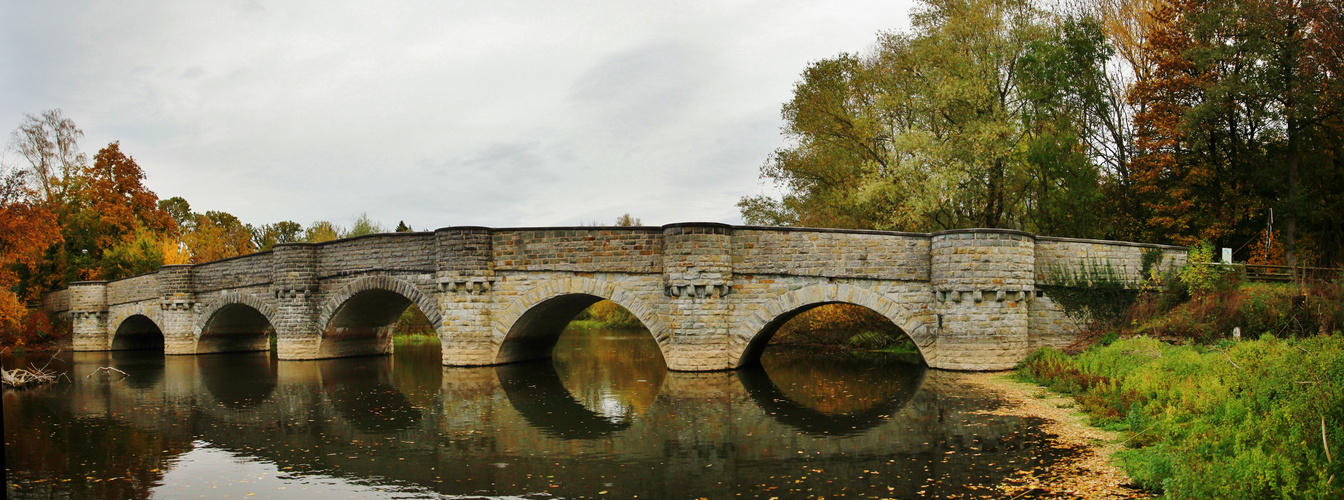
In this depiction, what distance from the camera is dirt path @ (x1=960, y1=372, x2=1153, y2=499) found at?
817cm

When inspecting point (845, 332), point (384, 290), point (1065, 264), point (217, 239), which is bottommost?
point (845, 332)

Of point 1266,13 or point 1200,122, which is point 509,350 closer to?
point 1200,122

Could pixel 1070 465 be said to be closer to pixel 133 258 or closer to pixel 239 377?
pixel 239 377

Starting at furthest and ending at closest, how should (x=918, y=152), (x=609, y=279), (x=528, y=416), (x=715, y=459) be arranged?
1. (x=918, y=152)
2. (x=609, y=279)
3. (x=528, y=416)
4. (x=715, y=459)

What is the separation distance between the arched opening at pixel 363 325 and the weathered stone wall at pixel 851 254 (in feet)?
37.7

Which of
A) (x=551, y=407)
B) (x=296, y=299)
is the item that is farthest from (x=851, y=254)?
(x=296, y=299)

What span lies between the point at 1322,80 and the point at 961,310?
11.8m

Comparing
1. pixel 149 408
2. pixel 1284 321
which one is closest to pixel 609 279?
pixel 149 408

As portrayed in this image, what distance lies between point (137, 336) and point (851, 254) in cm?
3032

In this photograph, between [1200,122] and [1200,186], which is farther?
[1200,186]

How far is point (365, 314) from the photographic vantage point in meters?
26.2

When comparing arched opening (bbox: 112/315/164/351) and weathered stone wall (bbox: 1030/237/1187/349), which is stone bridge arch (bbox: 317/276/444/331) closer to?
arched opening (bbox: 112/315/164/351)

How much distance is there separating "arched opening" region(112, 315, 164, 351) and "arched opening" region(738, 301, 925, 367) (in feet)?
79.2

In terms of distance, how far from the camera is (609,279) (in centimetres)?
→ 1952
